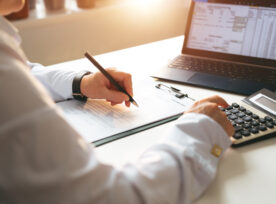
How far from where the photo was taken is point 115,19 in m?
2.08

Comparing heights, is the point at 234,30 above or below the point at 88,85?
above

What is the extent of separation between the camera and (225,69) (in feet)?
3.89

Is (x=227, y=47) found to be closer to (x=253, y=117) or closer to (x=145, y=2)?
(x=253, y=117)

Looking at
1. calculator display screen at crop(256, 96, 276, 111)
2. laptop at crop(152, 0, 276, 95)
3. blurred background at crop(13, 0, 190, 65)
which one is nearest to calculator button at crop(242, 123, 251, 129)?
calculator display screen at crop(256, 96, 276, 111)

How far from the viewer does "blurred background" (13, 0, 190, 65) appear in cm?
187

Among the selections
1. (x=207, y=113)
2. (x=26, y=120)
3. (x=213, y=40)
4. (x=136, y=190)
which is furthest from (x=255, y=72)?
(x=26, y=120)

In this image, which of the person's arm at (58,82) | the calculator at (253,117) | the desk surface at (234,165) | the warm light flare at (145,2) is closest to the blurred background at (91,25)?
the warm light flare at (145,2)

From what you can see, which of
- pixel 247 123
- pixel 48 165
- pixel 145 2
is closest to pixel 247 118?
pixel 247 123

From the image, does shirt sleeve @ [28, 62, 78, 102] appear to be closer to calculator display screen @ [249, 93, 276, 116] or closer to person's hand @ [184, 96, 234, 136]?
person's hand @ [184, 96, 234, 136]

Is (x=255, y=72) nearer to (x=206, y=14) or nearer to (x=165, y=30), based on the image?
(x=206, y=14)

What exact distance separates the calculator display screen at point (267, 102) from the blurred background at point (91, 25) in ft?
4.05

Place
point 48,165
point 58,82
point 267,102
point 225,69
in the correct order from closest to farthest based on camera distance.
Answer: point 48,165 → point 267,102 → point 58,82 → point 225,69

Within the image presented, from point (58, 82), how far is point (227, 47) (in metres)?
0.58

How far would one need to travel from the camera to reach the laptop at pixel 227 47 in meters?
1.14
